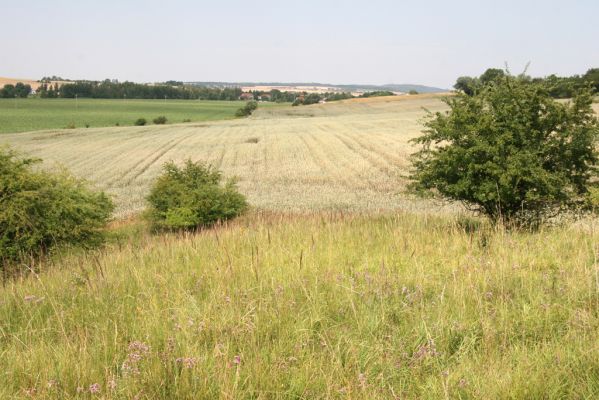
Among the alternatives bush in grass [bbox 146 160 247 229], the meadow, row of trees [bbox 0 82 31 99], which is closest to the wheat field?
bush in grass [bbox 146 160 247 229]

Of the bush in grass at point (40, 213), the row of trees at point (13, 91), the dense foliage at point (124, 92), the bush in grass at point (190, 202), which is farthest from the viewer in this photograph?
the dense foliage at point (124, 92)

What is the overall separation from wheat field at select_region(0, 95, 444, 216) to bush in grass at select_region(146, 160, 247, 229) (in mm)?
3136

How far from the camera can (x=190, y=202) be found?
17.3 m

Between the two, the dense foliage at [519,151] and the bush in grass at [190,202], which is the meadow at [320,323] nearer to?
the dense foliage at [519,151]

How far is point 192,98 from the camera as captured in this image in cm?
19275

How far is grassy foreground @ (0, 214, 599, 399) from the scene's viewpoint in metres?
2.64

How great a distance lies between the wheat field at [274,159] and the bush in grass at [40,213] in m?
1.50

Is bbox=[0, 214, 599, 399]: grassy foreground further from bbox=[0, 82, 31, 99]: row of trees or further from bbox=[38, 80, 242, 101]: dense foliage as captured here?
bbox=[38, 80, 242, 101]: dense foliage

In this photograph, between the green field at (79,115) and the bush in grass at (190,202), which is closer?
the bush in grass at (190,202)

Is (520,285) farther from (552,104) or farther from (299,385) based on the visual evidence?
(552,104)

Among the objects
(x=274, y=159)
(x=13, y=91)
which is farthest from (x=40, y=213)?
(x=13, y=91)

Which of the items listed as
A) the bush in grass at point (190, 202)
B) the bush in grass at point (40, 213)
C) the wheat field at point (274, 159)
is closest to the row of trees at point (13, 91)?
the wheat field at point (274, 159)

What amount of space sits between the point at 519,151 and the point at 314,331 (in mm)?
8163

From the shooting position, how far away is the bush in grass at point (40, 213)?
11.3m
